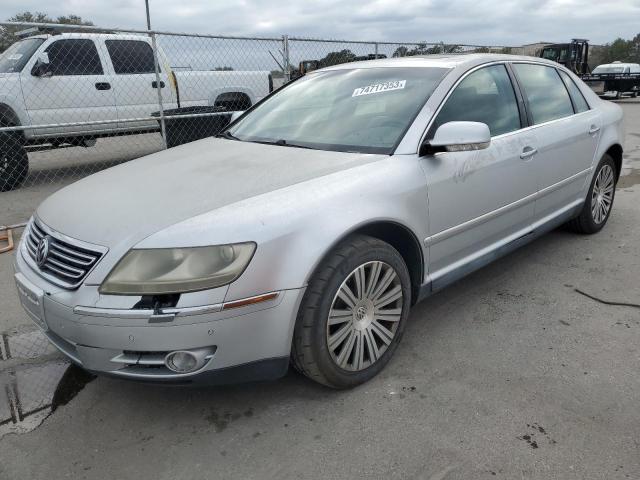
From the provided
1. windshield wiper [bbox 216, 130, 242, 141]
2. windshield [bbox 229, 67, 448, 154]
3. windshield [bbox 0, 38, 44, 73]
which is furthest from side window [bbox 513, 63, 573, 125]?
windshield [bbox 0, 38, 44, 73]

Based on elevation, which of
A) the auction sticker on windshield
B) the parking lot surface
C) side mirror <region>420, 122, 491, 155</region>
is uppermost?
the auction sticker on windshield

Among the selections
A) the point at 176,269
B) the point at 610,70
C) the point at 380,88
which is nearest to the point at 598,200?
the point at 380,88

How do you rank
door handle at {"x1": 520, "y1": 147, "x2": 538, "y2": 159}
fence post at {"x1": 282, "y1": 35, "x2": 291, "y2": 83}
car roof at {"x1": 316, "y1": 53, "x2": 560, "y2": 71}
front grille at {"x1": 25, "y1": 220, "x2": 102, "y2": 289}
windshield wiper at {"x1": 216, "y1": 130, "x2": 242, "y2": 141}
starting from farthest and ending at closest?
fence post at {"x1": 282, "y1": 35, "x2": 291, "y2": 83}
windshield wiper at {"x1": 216, "y1": 130, "x2": 242, "y2": 141}
door handle at {"x1": 520, "y1": 147, "x2": 538, "y2": 159}
car roof at {"x1": 316, "y1": 53, "x2": 560, "y2": 71}
front grille at {"x1": 25, "y1": 220, "x2": 102, "y2": 289}

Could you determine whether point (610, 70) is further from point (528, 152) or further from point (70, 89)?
point (528, 152)

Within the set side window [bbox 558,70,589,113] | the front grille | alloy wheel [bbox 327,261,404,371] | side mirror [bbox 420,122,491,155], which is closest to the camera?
the front grille

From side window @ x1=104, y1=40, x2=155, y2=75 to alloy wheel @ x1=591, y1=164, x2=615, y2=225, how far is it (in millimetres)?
6860

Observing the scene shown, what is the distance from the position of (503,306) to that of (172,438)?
221 cm

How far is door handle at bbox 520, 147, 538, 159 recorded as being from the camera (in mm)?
3464

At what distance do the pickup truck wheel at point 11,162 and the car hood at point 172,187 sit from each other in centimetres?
516

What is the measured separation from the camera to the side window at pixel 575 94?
14.1ft

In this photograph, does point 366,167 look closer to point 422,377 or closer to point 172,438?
point 422,377

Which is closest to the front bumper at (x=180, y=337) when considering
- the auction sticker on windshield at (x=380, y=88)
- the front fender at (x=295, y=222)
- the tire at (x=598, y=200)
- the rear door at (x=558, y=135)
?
the front fender at (x=295, y=222)

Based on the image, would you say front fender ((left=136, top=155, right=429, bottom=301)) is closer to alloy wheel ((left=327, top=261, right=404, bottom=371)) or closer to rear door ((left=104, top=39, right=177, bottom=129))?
alloy wheel ((left=327, top=261, right=404, bottom=371))

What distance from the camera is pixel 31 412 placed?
259 centimetres
